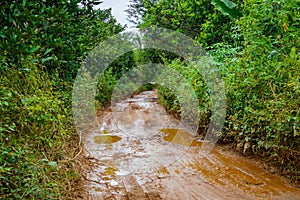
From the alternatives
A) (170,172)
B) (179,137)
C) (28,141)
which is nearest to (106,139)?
(179,137)

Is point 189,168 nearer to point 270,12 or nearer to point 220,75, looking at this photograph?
point 220,75

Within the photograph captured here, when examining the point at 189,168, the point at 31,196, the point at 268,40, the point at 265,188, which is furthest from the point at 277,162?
the point at 31,196

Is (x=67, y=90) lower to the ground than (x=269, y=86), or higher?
lower

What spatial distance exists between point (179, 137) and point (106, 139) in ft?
5.44

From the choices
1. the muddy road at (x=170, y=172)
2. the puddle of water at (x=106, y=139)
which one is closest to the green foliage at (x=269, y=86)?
the muddy road at (x=170, y=172)

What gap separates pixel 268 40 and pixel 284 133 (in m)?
1.50

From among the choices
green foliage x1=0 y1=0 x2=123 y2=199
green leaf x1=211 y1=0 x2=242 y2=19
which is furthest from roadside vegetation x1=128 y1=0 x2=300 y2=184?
green foliage x1=0 y1=0 x2=123 y2=199

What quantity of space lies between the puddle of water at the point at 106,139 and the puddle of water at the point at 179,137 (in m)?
1.13

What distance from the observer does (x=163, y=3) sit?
39.8 feet

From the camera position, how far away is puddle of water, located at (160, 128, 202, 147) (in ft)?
18.5

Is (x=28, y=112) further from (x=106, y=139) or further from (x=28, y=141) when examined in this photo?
(x=106, y=139)

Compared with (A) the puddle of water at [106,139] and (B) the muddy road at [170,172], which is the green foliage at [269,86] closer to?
(B) the muddy road at [170,172]

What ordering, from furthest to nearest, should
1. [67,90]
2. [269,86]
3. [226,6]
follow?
1. [226,6]
2. [67,90]
3. [269,86]

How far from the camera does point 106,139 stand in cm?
604
